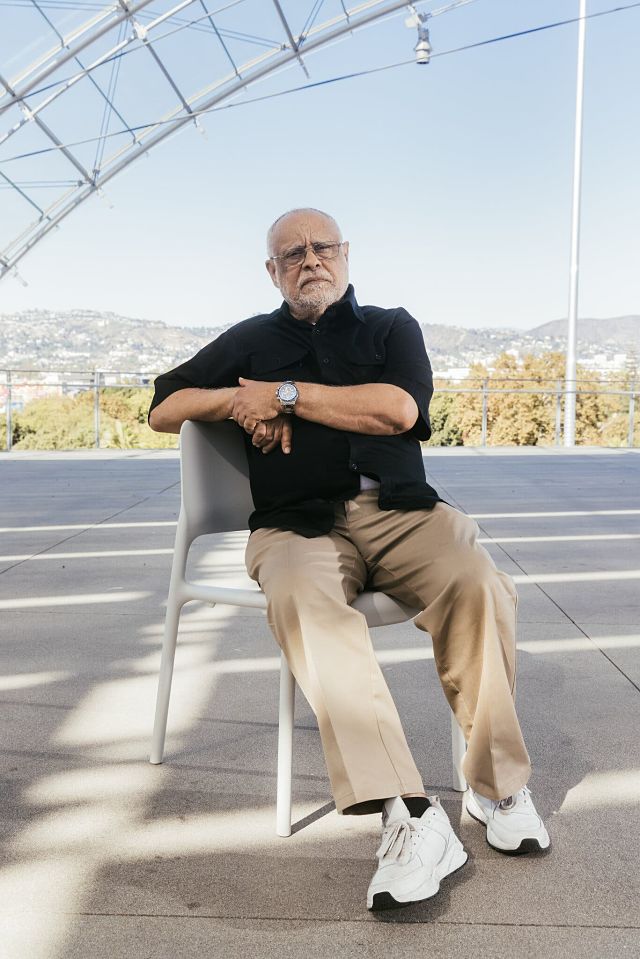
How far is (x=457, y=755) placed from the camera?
5.75ft

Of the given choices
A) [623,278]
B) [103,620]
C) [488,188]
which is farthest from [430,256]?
[103,620]

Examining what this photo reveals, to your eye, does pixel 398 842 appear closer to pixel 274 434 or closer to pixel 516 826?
pixel 516 826

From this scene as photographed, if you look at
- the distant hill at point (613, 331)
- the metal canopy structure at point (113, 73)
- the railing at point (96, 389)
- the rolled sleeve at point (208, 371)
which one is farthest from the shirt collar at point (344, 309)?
the distant hill at point (613, 331)

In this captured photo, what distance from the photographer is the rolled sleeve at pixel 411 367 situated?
1954 mm

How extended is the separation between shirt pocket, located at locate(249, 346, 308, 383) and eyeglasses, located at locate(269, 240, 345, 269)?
186 millimetres

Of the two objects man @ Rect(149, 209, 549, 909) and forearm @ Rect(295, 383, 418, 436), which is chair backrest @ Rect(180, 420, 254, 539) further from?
forearm @ Rect(295, 383, 418, 436)

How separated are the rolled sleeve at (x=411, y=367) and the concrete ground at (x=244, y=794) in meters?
0.65

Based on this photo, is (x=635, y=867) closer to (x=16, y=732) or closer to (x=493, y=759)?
(x=493, y=759)

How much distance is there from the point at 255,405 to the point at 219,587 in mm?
344

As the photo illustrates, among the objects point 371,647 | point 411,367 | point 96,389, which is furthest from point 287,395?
point 96,389

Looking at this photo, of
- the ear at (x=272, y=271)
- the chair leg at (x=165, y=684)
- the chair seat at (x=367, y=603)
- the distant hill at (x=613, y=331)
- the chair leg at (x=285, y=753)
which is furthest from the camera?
the distant hill at (x=613, y=331)

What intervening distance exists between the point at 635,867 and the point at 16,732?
1200 mm

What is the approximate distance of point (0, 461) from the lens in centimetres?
987

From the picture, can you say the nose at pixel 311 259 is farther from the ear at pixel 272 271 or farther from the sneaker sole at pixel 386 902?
the sneaker sole at pixel 386 902
